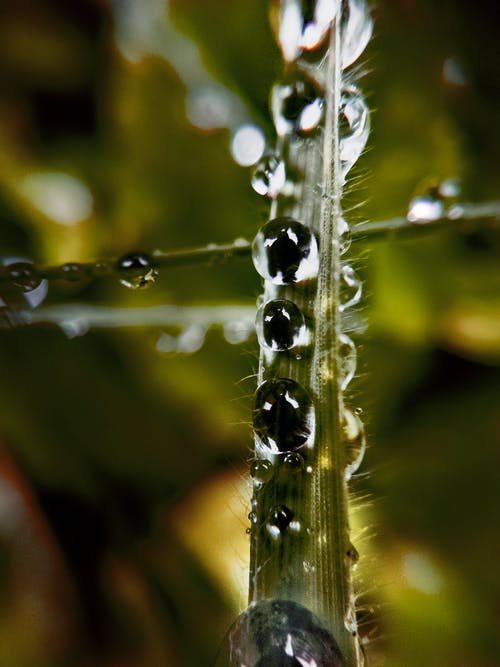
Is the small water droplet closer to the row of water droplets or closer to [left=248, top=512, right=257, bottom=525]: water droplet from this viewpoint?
the row of water droplets

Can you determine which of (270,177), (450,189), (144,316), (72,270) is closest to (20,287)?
(72,270)

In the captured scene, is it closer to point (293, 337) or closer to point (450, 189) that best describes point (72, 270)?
point (293, 337)

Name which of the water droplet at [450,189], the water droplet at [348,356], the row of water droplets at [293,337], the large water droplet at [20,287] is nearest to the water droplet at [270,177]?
the row of water droplets at [293,337]

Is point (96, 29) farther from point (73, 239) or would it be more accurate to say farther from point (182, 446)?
point (182, 446)

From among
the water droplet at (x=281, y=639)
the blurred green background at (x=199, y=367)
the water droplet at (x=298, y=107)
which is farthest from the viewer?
the blurred green background at (x=199, y=367)

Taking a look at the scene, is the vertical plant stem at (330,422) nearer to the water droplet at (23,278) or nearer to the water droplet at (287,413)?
the water droplet at (287,413)

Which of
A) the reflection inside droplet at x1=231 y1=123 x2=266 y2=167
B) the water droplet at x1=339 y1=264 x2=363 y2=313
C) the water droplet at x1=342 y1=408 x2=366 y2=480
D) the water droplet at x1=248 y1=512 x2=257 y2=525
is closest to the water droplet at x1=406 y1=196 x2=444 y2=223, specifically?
the reflection inside droplet at x1=231 y1=123 x2=266 y2=167

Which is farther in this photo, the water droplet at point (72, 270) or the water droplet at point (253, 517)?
the water droplet at point (72, 270)
